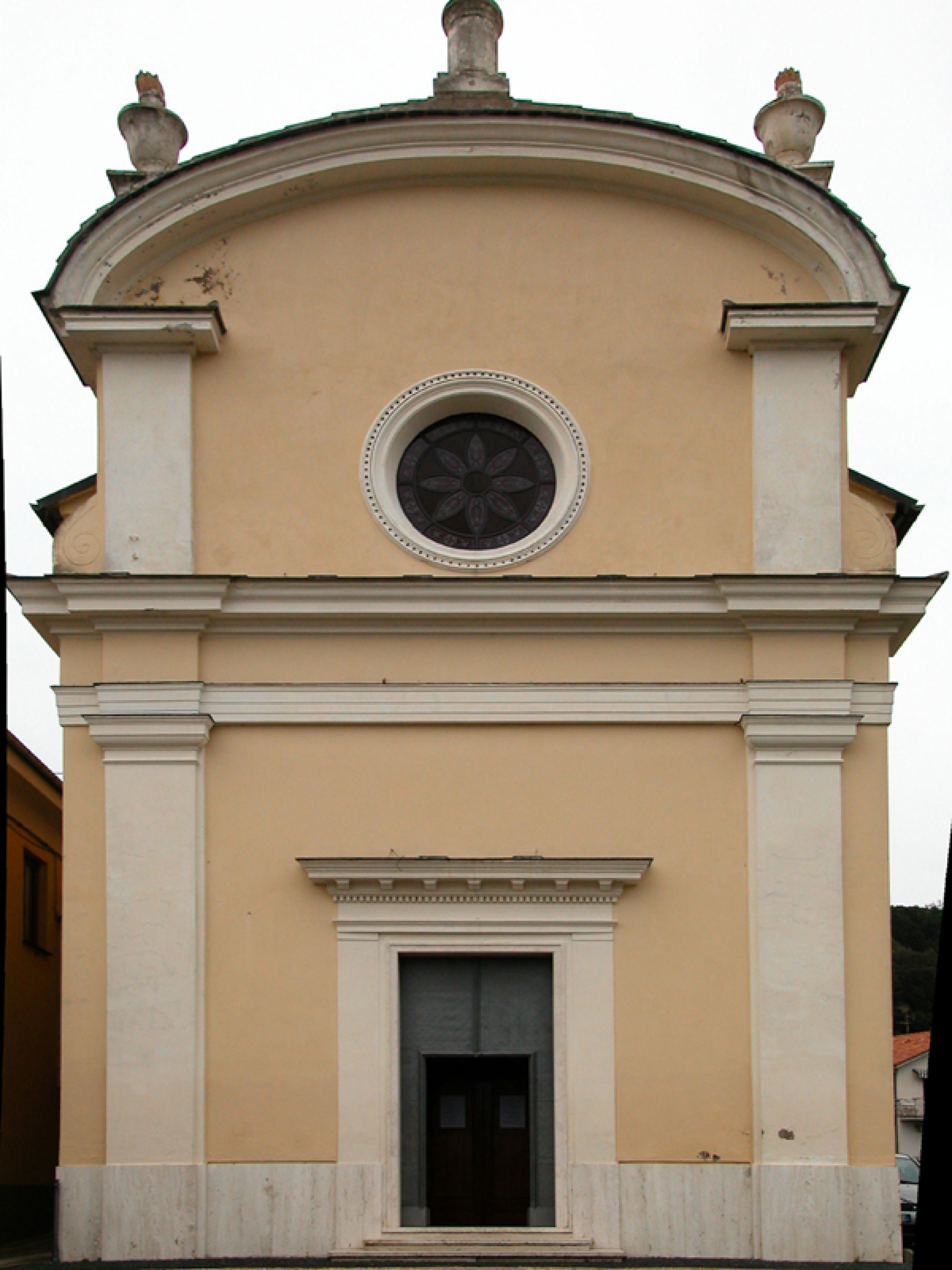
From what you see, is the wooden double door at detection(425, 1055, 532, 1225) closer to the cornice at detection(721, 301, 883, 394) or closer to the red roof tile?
the cornice at detection(721, 301, 883, 394)

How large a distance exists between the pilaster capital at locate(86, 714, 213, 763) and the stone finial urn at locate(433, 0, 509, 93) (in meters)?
6.68

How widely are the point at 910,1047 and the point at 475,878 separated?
149 feet

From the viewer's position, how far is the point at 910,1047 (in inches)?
2168

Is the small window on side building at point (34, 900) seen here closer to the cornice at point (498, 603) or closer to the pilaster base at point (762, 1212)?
the cornice at point (498, 603)

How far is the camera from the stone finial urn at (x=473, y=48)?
1579cm

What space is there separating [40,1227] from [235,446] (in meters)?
10.4

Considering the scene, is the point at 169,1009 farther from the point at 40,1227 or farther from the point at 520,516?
the point at 40,1227

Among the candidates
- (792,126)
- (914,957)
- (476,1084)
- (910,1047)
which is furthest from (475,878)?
(910,1047)

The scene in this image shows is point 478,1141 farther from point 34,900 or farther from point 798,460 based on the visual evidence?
point 34,900

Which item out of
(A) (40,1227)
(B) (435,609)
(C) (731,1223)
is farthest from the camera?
(A) (40,1227)

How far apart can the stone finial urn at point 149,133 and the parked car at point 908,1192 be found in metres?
15.0

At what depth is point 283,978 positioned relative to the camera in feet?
45.4

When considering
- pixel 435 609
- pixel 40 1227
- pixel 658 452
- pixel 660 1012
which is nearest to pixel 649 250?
pixel 658 452

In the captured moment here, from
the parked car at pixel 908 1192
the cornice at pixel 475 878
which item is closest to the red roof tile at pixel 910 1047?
the parked car at pixel 908 1192
